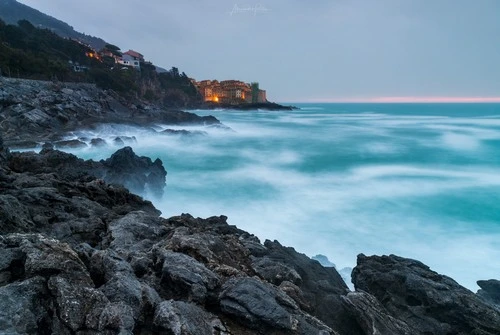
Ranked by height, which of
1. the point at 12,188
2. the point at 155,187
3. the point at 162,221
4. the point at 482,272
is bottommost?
the point at 482,272

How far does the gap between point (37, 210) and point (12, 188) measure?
133cm

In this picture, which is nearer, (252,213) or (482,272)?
(482,272)

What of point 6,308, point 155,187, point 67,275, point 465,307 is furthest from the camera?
point 155,187

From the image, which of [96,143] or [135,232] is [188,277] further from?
[96,143]

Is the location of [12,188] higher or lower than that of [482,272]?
higher

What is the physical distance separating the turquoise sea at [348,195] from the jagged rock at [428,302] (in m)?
4.84

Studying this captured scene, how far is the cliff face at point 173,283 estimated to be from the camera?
3863 millimetres

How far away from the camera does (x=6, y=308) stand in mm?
3502

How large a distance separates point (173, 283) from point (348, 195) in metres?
15.8

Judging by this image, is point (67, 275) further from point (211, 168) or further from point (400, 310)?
point (211, 168)

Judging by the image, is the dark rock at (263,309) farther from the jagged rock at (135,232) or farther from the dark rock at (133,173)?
the dark rock at (133,173)

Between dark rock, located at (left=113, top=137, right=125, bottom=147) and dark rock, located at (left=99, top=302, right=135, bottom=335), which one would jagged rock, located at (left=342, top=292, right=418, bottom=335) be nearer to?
dark rock, located at (left=99, top=302, right=135, bottom=335)

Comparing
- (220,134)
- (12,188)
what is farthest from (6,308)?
(220,134)

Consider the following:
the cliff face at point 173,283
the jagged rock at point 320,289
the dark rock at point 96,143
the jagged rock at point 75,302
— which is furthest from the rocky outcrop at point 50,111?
the jagged rock at point 75,302
